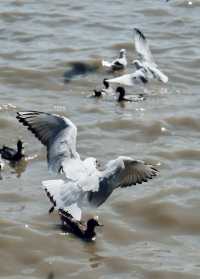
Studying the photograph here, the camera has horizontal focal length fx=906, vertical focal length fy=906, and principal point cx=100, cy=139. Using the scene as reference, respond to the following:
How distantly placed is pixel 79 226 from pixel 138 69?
6.84 m

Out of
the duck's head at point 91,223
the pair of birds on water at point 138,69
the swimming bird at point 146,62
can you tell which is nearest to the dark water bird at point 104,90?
the pair of birds on water at point 138,69

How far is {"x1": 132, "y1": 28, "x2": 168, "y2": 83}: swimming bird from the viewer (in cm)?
1604

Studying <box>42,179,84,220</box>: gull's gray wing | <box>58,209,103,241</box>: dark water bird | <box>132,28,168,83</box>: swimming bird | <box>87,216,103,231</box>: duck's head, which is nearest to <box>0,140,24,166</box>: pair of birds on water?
<box>58,209,103,241</box>: dark water bird

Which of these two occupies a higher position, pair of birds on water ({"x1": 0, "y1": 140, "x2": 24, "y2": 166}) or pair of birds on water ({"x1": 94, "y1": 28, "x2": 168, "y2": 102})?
pair of birds on water ({"x1": 0, "y1": 140, "x2": 24, "y2": 166})

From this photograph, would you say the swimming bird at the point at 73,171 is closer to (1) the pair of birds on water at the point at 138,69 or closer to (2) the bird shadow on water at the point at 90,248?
(2) the bird shadow on water at the point at 90,248

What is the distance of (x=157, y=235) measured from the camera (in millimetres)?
10180

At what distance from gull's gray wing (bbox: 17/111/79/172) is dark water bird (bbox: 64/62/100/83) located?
587 centimetres

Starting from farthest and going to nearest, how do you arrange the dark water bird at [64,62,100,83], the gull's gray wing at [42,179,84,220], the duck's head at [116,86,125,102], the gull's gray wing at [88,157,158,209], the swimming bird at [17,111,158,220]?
the dark water bird at [64,62,100,83] < the duck's head at [116,86,125,102] < the gull's gray wing at [88,157,158,209] < the swimming bird at [17,111,158,220] < the gull's gray wing at [42,179,84,220]

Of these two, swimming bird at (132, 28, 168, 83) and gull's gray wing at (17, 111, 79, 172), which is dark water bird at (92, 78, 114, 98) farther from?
gull's gray wing at (17, 111, 79, 172)

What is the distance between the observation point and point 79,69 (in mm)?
17000

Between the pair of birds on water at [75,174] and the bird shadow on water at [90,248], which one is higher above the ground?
the pair of birds on water at [75,174]

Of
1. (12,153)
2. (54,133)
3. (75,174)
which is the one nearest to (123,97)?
(12,153)

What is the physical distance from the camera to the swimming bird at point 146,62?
52.6 feet

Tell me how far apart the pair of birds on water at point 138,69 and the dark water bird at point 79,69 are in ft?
0.78
